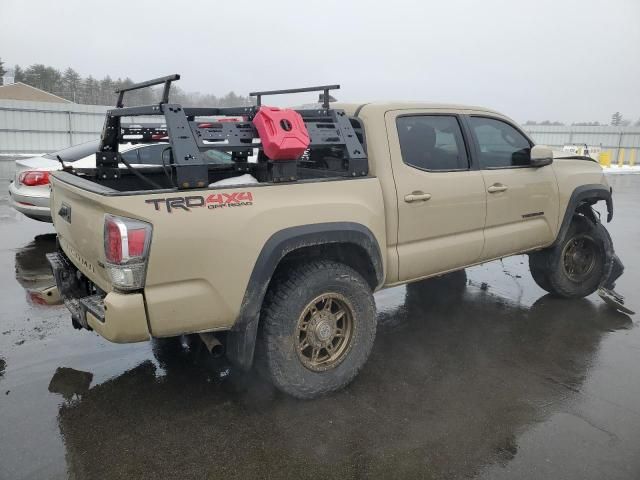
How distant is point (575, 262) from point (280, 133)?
388 centimetres

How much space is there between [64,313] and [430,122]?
12.0ft

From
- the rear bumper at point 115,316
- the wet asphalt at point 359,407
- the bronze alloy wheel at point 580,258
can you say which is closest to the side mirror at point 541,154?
the bronze alloy wheel at point 580,258

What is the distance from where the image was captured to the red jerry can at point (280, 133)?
3021mm

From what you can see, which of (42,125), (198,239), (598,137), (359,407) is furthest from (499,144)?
(598,137)

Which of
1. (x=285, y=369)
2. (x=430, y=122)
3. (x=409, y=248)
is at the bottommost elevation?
(x=285, y=369)

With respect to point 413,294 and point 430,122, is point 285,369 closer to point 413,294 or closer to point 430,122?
point 430,122

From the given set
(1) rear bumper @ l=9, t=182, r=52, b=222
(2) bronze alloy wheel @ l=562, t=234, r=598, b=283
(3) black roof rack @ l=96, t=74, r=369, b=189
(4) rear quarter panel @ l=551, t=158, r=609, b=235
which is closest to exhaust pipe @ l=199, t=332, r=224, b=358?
(3) black roof rack @ l=96, t=74, r=369, b=189

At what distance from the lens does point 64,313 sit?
4676 millimetres

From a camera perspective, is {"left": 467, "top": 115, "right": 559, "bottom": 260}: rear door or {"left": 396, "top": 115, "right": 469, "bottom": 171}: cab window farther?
{"left": 467, "top": 115, "right": 559, "bottom": 260}: rear door

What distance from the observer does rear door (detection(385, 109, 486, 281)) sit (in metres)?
3.70

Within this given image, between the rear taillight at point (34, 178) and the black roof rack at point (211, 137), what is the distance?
11.5ft

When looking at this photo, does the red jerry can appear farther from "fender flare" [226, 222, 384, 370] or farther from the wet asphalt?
the wet asphalt

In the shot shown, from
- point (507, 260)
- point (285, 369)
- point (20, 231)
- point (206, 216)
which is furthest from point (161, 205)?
point (20, 231)

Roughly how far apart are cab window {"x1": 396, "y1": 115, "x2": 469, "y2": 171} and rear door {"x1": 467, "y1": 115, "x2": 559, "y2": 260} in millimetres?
204
